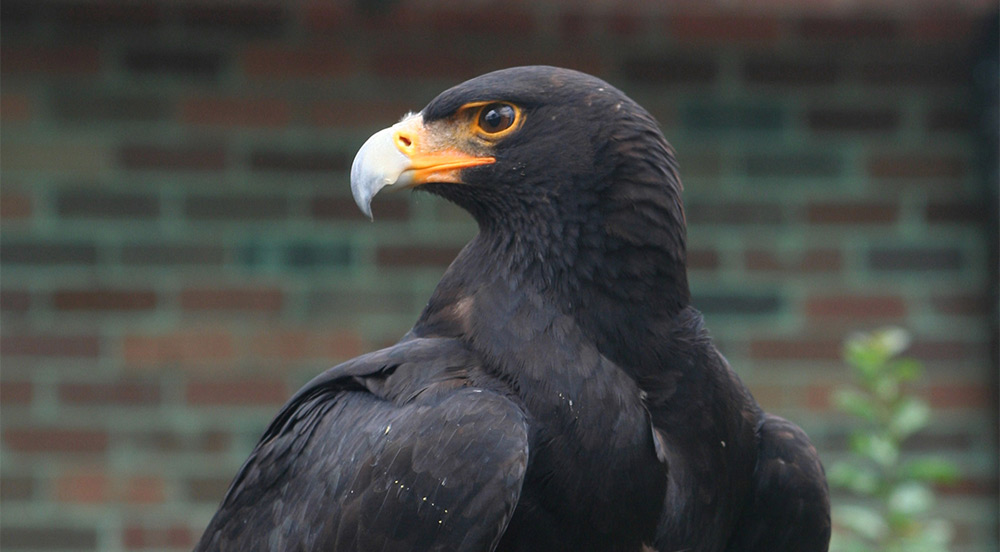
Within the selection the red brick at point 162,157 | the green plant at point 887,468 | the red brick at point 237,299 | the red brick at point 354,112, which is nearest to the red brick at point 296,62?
the red brick at point 354,112

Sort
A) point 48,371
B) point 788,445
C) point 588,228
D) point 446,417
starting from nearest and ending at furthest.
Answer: point 446,417 < point 588,228 < point 788,445 < point 48,371

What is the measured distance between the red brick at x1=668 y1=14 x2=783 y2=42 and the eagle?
2.22m

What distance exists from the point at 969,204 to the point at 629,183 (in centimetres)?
279

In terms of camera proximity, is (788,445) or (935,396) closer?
(788,445)

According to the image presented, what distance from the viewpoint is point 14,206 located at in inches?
180

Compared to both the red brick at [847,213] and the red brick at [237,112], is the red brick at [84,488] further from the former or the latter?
the red brick at [847,213]

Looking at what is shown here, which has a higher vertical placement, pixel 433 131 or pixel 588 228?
pixel 433 131

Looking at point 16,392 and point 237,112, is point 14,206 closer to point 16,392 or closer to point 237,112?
point 16,392

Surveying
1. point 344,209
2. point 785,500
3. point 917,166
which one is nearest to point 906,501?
point 785,500

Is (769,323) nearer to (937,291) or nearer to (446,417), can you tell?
(937,291)

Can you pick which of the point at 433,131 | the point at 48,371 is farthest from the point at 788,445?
the point at 48,371

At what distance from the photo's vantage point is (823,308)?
4676 mm

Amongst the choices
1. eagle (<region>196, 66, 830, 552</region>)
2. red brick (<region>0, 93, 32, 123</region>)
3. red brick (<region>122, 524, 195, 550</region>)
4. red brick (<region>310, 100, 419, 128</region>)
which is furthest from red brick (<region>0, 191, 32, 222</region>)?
eagle (<region>196, 66, 830, 552</region>)

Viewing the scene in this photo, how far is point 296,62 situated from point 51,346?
132 cm
